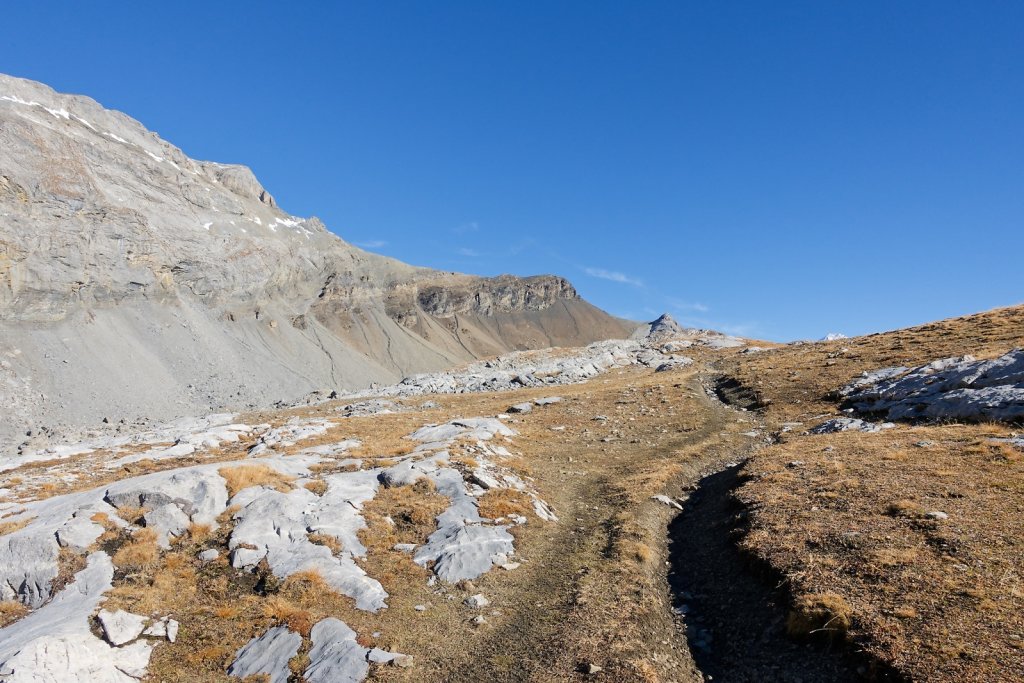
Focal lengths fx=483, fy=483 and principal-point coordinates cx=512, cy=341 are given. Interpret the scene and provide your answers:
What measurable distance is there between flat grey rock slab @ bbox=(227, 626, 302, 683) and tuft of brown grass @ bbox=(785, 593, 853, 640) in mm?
10998

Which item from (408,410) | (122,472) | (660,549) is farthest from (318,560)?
(408,410)

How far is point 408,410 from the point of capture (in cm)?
4456

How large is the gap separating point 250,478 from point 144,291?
92737 millimetres

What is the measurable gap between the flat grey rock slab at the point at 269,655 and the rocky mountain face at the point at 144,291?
64283 millimetres

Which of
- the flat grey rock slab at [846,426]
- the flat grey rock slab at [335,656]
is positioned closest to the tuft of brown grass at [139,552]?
the flat grey rock slab at [335,656]

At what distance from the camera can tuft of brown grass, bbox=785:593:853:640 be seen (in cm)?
987

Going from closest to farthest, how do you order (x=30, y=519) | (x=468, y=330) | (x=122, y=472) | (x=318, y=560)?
1. (x=318, y=560)
2. (x=30, y=519)
3. (x=122, y=472)
4. (x=468, y=330)

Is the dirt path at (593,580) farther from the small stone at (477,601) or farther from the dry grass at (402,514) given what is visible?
the dry grass at (402,514)

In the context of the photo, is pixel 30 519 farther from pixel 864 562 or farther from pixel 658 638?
pixel 864 562

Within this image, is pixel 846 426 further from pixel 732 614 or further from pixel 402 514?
pixel 402 514

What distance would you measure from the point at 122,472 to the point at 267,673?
63.6 ft

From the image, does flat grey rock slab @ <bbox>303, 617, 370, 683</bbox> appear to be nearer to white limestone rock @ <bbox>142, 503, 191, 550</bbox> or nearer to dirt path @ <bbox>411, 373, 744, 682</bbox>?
dirt path @ <bbox>411, 373, 744, 682</bbox>

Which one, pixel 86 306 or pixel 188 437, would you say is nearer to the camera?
pixel 188 437

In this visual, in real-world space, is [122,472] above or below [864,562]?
below
